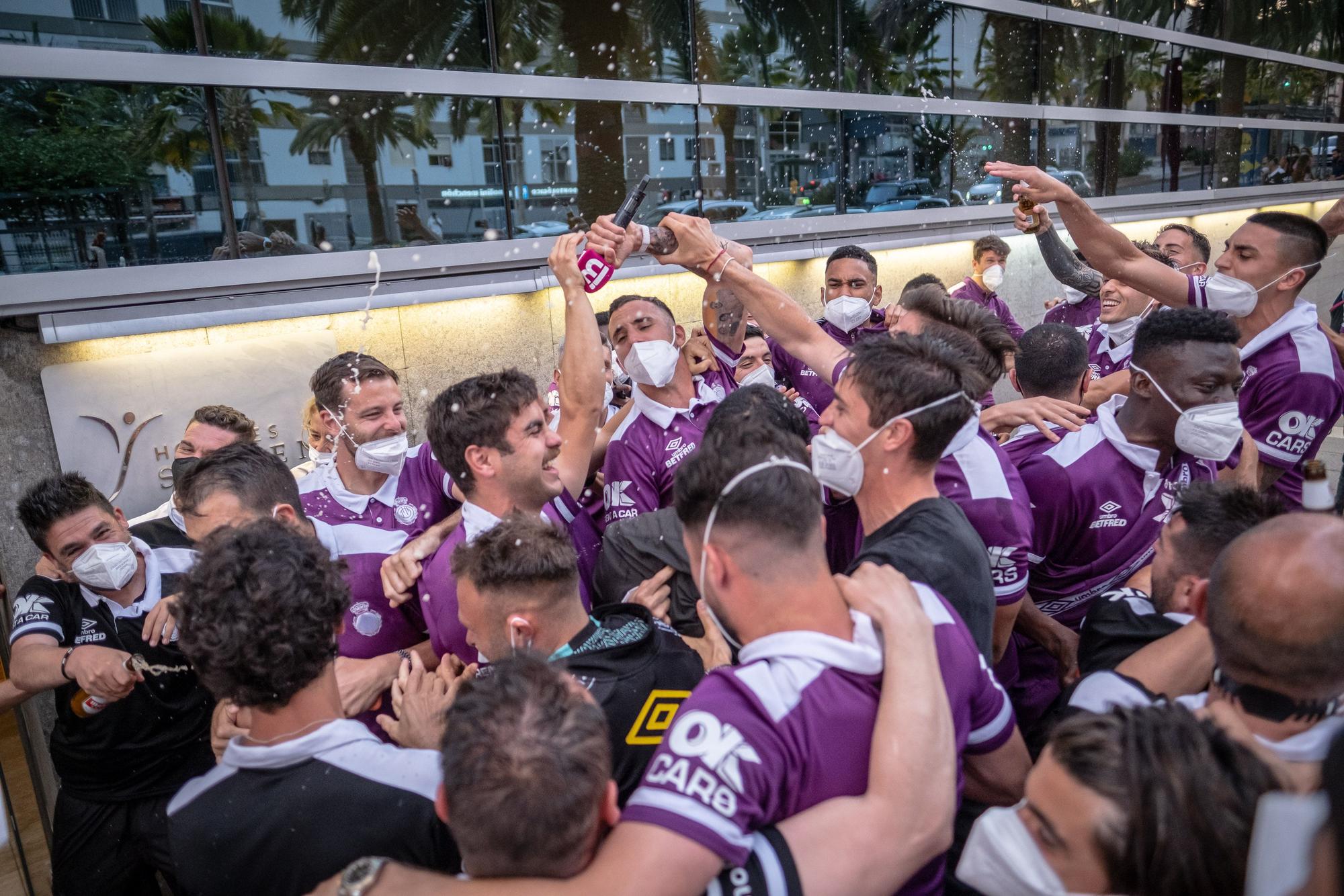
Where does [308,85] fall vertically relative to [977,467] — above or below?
above

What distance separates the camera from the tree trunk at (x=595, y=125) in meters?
8.02

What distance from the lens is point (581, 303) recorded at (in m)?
3.55

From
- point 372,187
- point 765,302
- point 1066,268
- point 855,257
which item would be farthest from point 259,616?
point 1066,268

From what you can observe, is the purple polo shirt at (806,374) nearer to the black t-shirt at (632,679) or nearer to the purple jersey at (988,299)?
the purple jersey at (988,299)

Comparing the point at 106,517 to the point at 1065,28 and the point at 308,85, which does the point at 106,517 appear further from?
the point at 1065,28

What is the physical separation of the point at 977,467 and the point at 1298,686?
1324mm

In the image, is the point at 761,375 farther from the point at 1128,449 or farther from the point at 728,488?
the point at 728,488

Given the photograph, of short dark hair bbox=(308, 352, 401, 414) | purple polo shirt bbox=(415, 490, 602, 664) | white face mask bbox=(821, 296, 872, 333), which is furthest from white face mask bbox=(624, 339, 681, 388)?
white face mask bbox=(821, 296, 872, 333)

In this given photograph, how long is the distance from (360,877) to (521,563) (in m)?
0.90

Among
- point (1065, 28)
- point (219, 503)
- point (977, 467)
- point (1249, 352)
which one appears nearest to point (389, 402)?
point (219, 503)

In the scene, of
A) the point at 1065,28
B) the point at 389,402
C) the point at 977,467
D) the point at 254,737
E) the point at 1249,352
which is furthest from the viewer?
the point at 1065,28

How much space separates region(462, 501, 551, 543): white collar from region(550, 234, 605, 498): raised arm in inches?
17.5

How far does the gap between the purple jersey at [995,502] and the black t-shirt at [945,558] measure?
44 centimetres

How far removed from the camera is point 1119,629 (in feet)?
7.93
